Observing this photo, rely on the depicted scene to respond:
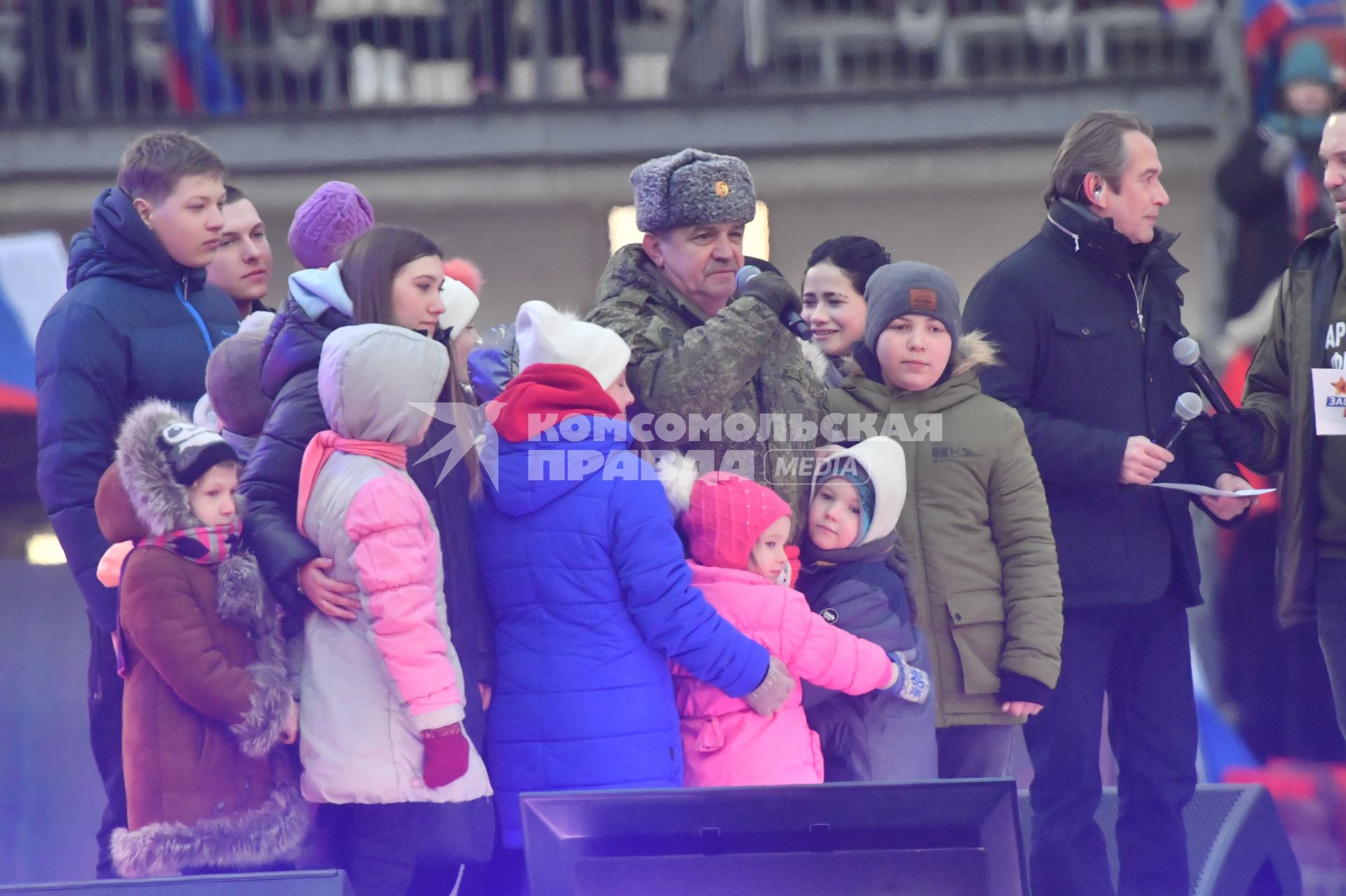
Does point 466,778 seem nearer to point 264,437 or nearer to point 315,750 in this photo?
point 315,750

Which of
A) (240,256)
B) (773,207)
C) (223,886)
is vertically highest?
(773,207)

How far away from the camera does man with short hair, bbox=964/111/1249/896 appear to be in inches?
152

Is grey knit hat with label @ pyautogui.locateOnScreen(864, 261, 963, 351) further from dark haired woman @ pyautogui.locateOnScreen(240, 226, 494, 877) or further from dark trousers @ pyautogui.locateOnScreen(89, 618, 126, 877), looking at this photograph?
dark trousers @ pyautogui.locateOnScreen(89, 618, 126, 877)

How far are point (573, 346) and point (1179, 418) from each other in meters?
1.36

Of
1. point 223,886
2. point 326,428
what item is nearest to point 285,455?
point 326,428

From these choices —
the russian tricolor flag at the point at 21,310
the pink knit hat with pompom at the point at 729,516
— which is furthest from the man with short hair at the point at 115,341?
the russian tricolor flag at the point at 21,310

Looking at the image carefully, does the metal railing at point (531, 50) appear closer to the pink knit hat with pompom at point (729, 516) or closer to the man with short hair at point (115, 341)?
the man with short hair at point (115, 341)

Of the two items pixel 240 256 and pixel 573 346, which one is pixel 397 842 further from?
pixel 240 256

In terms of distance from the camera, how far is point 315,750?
10.4 ft

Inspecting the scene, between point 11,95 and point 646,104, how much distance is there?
3.47 m

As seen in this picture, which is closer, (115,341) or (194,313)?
(115,341)

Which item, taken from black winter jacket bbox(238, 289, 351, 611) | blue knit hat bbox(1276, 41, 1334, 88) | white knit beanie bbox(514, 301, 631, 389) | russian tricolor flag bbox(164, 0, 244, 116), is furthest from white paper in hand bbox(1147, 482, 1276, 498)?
russian tricolor flag bbox(164, 0, 244, 116)

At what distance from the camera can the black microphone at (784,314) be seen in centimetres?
345

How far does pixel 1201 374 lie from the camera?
12.8 feet
